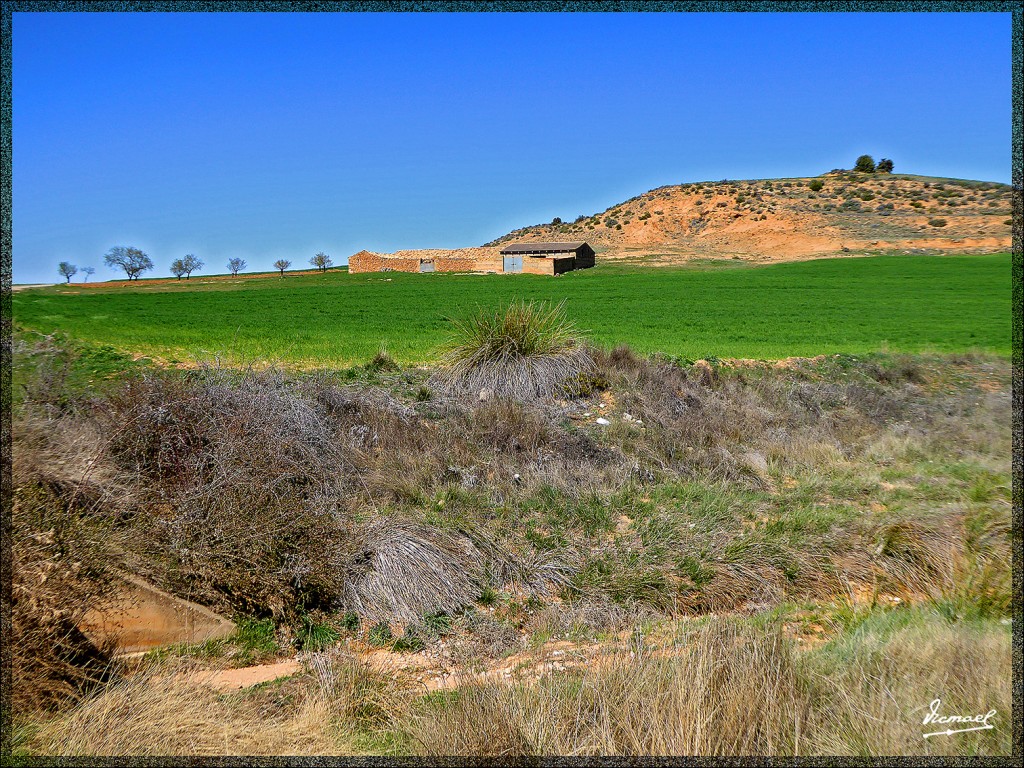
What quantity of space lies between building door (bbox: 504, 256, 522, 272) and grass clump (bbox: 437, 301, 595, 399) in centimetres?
5244

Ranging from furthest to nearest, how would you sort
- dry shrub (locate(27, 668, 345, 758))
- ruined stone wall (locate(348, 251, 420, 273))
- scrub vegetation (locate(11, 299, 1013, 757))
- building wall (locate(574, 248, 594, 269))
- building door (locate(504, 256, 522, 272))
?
1. ruined stone wall (locate(348, 251, 420, 273))
2. building wall (locate(574, 248, 594, 269))
3. building door (locate(504, 256, 522, 272))
4. scrub vegetation (locate(11, 299, 1013, 757))
5. dry shrub (locate(27, 668, 345, 758))

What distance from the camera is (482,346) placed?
14.2 metres

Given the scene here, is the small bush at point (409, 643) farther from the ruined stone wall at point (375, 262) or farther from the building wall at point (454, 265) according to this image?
the ruined stone wall at point (375, 262)

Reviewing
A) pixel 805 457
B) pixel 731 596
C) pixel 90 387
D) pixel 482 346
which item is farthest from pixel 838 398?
pixel 90 387

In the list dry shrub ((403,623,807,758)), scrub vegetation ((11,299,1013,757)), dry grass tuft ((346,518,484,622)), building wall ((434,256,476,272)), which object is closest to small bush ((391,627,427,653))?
scrub vegetation ((11,299,1013,757))

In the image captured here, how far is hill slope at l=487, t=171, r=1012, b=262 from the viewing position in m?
58.2

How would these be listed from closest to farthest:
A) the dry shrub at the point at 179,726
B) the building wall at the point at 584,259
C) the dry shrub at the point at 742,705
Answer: the dry shrub at the point at 742,705 → the dry shrub at the point at 179,726 → the building wall at the point at 584,259

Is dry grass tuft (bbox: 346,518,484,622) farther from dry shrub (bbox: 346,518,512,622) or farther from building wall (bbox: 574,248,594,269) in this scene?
building wall (bbox: 574,248,594,269)

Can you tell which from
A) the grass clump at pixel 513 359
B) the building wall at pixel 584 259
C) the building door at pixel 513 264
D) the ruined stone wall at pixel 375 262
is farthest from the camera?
the ruined stone wall at pixel 375 262

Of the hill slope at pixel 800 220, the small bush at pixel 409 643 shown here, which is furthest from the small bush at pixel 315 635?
the hill slope at pixel 800 220

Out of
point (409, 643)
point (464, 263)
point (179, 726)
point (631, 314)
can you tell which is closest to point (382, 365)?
point (409, 643)

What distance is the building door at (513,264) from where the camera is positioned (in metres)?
66.6

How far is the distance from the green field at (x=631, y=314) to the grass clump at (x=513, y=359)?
3066 millimetres

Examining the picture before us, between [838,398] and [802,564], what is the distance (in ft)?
26.7
